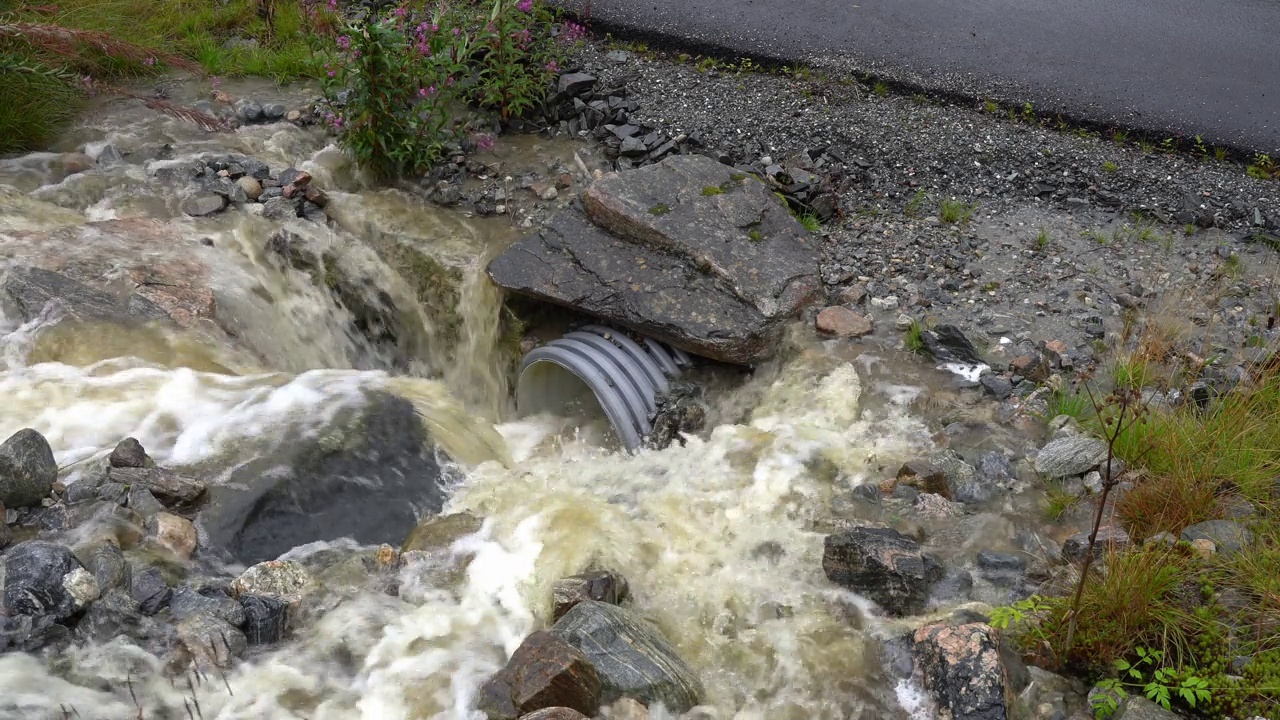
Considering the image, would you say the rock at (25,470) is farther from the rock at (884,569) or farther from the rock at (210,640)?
the rock at (884,569)

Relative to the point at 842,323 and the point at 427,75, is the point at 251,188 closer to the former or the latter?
the point at 427,75

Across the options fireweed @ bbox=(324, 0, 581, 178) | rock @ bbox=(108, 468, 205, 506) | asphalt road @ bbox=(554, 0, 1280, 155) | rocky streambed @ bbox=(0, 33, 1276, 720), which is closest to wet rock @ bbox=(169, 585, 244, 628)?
rocky streambed @ bbox=(0, 33, 1276, 720)

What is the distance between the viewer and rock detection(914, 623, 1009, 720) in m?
3.03

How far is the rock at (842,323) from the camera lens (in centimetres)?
509

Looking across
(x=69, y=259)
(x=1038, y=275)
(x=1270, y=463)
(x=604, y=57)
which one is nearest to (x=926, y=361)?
(x=1038, y=275)

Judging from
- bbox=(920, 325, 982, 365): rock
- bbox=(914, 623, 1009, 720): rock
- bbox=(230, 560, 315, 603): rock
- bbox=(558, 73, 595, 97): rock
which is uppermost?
bbox=(558, 73, 595, 97): rock

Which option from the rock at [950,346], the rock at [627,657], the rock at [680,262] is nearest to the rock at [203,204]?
the rock at [680,262]

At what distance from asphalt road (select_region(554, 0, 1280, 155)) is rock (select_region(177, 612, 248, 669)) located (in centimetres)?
569

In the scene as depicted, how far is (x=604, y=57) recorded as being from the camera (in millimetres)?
7285

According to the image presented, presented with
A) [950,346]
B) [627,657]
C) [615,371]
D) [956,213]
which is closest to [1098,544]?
[950,346]

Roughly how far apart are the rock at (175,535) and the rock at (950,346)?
359 cm

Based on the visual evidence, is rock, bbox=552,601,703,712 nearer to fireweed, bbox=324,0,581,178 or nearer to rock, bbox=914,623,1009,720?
rock, bbox=914,623,1009,720

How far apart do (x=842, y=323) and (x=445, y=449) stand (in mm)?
2229

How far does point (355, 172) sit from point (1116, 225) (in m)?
5.02
